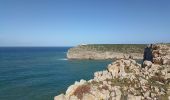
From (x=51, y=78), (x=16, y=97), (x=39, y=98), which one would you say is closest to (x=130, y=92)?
(x=39, y=98)

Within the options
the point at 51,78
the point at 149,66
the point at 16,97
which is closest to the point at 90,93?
the point at 149,66

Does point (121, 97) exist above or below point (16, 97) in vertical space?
above

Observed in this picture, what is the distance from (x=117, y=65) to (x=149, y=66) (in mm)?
10674

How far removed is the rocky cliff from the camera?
56125mm

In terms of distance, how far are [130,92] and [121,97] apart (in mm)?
3251

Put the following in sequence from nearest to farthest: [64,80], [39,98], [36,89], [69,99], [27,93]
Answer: [69,99]
[39,98]
[27,93]
[36,89]
[64,80]

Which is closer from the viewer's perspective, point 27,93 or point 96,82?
point 96,82

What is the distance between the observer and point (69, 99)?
54438 mm

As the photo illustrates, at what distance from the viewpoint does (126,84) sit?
6191cm

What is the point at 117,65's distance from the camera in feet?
231

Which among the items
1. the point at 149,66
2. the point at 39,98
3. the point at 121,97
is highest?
the point at 149,66

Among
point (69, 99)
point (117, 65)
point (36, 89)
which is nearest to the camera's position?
point (69, 99)

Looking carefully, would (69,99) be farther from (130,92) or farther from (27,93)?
(27,93)

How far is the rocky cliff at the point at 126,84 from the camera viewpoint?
2210 inches
